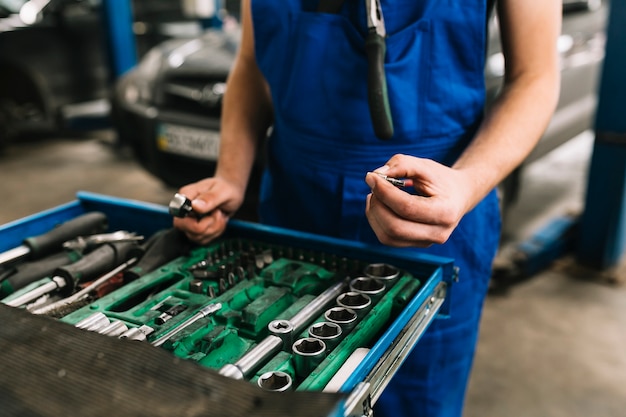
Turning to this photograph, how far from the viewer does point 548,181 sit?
12.0ft

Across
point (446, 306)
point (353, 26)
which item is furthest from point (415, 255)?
point (353, 26)

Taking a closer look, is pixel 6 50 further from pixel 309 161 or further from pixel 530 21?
pixel 530 21

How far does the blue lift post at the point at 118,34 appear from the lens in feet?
12.9

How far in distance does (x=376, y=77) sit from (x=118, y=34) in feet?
12.0

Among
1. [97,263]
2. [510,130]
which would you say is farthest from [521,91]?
[97,263]

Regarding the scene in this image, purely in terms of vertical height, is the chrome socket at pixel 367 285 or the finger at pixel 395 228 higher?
the finger at pixel 395 228

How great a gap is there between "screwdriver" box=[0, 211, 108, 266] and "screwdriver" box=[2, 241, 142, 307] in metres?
0.10

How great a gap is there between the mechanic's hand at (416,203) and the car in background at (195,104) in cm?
146

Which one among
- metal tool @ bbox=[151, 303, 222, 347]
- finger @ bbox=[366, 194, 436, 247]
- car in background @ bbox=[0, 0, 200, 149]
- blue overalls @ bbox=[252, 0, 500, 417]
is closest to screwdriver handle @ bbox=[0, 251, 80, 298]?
metal tool @ bbox=[151, 303, 222, 347]

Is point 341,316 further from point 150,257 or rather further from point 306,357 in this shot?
point 150,257

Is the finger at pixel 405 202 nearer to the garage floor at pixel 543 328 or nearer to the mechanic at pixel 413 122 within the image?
the mechanic at pixel 413 122

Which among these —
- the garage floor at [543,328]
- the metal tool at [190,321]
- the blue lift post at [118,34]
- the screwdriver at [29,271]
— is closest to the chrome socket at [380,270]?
the metal tool at [190,321]

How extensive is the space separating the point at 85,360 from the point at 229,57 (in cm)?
223

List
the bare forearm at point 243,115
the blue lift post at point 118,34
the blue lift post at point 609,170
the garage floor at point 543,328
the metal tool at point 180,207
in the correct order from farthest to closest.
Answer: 1. the blue lift post at point 118,34
2. the blue lift post at point 609,170
3. the garage floor at point 543,328
4. the bare forearm at point 243,115
5. the metal tool at point 180,207
